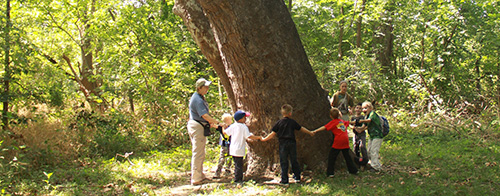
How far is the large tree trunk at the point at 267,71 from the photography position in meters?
6.31

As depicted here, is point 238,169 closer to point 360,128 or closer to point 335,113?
point 335,113

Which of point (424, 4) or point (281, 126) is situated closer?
point (281, 126)

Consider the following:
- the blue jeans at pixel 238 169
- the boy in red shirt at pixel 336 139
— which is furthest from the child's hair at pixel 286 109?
the blue jeans at pixel 238 169

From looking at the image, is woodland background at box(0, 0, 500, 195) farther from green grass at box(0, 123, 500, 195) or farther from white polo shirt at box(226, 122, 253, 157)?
white polo shirt at box(226, 122, 253, 157)

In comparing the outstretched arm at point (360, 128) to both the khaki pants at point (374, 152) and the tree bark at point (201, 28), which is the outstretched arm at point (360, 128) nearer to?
the khaki pants at point (374, 152)

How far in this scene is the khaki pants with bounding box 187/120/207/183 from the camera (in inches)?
267

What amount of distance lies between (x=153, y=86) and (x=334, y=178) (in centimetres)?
641

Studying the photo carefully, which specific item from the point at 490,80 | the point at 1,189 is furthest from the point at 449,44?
the point at 1,189

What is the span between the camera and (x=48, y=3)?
13352mm

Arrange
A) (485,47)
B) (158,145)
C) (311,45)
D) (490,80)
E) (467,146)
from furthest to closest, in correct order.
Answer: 1. (311,45)
2. (490,80)
3. (485,47)
4. (158,145)
5. (467,146)

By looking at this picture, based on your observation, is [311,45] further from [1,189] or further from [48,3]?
[1,189]

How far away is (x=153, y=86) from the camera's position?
36.5ft

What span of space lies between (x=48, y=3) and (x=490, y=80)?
1478 cm

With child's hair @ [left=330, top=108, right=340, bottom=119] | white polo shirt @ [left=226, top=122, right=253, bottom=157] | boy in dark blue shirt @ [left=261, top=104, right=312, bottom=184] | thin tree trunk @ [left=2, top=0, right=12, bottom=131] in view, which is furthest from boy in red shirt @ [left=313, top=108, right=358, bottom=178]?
thin tree trunk @ [left=2, top=0, right=12, bottom=131]
